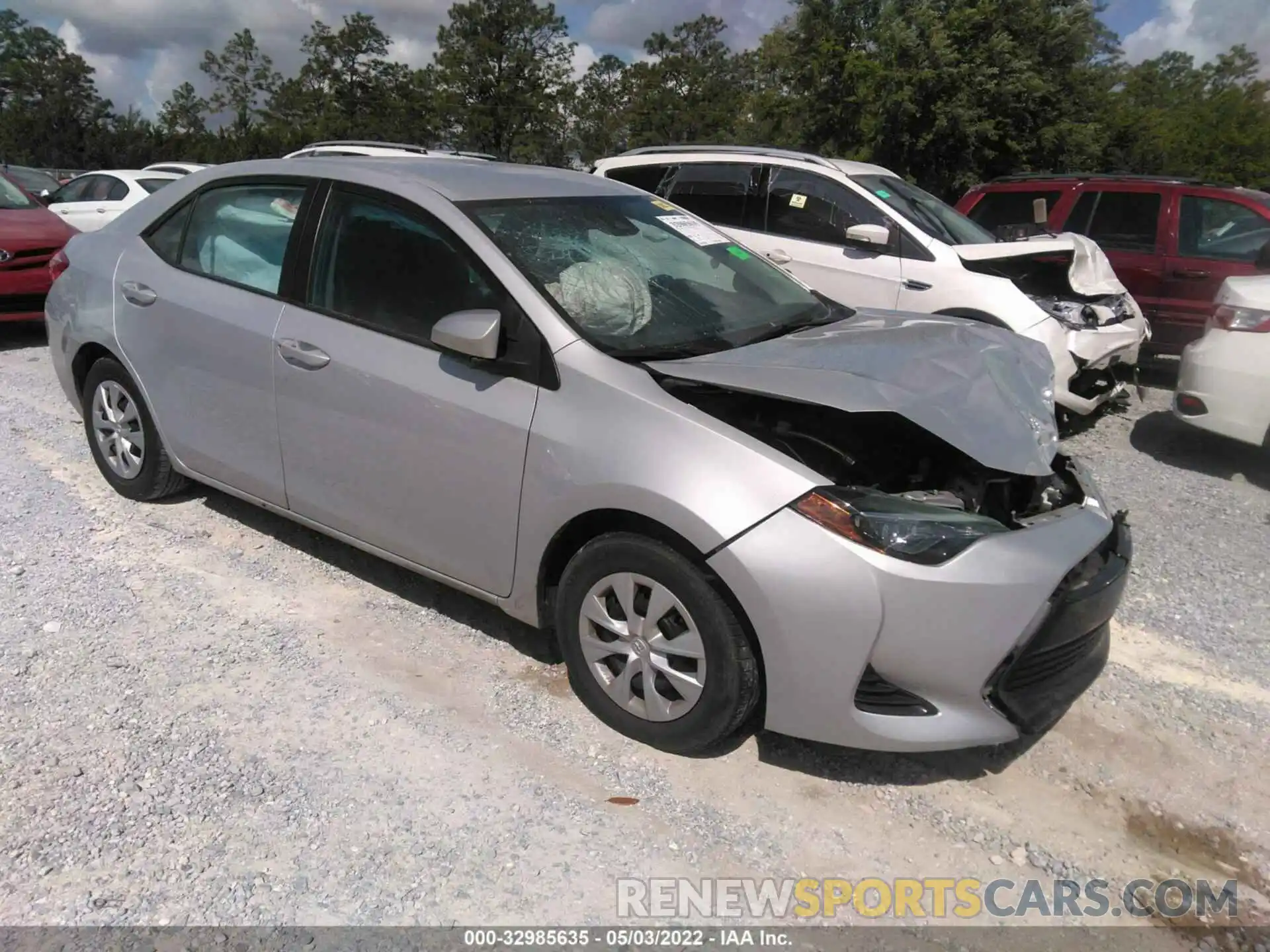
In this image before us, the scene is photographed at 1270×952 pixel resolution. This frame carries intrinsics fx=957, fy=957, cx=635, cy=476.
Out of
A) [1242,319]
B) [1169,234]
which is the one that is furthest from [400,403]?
[1169,234]

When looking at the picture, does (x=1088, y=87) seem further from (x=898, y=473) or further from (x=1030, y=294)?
(x=898, y=473)

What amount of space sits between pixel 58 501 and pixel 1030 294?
21.9 ft

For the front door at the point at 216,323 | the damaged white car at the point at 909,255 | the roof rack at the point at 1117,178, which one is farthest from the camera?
the roof rack at the point at 1117,178

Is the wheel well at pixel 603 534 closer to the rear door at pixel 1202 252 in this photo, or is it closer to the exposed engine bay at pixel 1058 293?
the exposed engine bay at pixel 1058 293

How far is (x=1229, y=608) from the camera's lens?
4.18 meters

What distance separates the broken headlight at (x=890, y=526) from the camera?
2600mm

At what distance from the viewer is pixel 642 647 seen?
2.94 m

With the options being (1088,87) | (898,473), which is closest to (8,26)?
(1088,87)

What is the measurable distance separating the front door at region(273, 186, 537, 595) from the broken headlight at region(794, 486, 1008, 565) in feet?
3.31

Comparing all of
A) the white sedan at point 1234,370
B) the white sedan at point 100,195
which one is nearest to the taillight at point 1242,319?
the white sedan at point 1234,370

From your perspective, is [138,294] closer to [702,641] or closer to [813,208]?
[702,641]

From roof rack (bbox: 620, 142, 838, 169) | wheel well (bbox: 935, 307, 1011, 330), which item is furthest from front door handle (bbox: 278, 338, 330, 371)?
roof rack (bbox: 620, 142, 838, 169)

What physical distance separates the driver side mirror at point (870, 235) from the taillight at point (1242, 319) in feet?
7.00

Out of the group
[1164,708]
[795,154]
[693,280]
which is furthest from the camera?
[795,154]
